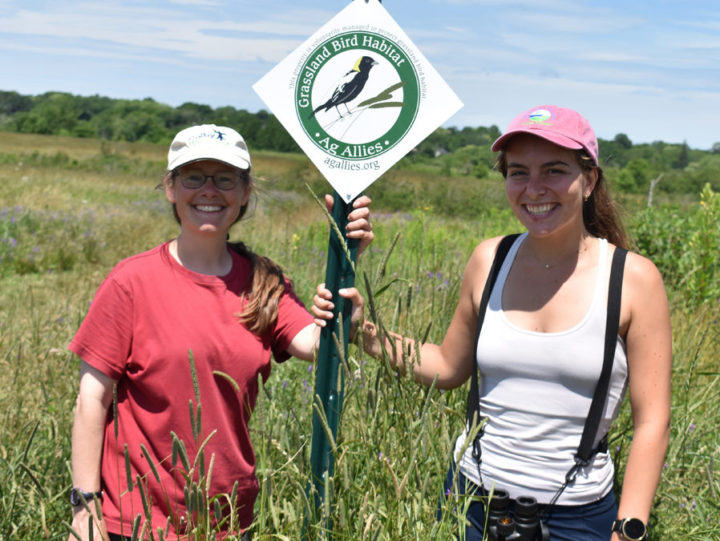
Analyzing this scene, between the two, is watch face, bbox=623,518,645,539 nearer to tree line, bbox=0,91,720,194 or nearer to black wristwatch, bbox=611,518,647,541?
black wristwatch, bbox=611,518,647,541

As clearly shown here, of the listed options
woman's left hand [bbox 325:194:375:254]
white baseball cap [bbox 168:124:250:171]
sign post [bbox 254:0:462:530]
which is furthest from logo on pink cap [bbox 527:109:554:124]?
white baseball cap [bbox 168:124:250:171]

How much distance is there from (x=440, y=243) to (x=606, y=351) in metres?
3.88

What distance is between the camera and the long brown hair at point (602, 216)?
6.22 feet

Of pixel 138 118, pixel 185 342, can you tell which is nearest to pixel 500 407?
pixel 185 342

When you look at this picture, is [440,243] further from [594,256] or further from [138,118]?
[138,118]

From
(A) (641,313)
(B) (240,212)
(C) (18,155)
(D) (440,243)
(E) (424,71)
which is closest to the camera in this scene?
(A) (641,313)

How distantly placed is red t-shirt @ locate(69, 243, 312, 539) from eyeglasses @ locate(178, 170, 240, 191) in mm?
208

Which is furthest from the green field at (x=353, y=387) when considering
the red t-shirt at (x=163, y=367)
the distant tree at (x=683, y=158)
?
the distant tree at (x=683, y=158)

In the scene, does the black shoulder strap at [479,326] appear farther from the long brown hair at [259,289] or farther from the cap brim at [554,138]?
the long brown hair at [259,289]

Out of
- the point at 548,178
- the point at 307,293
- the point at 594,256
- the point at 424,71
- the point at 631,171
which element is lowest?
the point at 307,293

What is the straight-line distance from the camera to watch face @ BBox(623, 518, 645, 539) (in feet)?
5.27

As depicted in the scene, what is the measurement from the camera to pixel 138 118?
6131cm

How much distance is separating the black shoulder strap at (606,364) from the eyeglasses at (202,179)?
1.01 metres

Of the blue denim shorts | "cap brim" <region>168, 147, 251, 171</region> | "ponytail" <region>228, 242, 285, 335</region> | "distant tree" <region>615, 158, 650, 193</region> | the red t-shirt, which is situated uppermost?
"distant tree" <region>615, 158, 650, 193</region>
